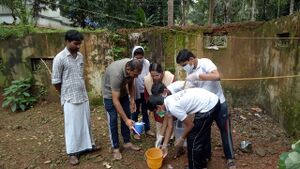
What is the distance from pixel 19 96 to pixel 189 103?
15.6 ft

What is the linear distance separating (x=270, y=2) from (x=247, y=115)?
12.1 metres

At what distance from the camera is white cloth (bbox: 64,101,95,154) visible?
13.1 feet

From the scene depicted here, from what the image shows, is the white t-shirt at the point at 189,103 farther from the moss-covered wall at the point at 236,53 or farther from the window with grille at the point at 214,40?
the window with grille at the point at 214,40

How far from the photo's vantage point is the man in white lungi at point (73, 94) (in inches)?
151

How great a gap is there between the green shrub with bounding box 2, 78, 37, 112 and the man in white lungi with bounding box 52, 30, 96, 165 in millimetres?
2974

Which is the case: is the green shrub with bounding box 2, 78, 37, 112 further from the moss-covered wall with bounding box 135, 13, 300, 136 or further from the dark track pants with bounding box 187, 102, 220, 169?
the dark track pants with bounding box 187, 102, 220, 169

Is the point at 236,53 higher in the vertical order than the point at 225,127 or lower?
higher

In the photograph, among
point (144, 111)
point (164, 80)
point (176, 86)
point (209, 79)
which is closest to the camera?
point (209, 79)

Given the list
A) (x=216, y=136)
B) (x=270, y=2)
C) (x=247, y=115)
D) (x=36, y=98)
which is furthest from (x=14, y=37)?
(x=270, y=2)

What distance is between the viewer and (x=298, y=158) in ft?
4.16

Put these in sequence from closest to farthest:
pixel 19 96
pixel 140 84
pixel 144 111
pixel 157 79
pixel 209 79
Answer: pixel 209 79, pixel 157 79, pixel 140 84, pixel 144 111, pixel 19 96

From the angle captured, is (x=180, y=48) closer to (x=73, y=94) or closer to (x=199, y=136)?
(x=73, y=94)

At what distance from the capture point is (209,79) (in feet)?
11.7

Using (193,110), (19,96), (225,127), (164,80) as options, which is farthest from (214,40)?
(19,96)
